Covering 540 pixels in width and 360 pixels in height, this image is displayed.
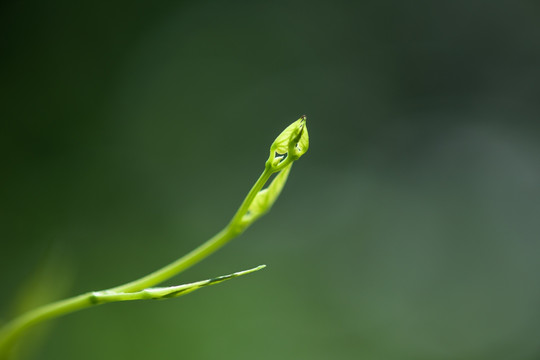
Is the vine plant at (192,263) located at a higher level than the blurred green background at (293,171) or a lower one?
lower

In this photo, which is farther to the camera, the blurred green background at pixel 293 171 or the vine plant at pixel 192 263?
Result: the blurred green background at pixel 293 171

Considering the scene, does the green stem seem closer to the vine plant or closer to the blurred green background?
the vine plant

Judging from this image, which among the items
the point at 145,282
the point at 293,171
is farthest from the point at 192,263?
the point at 293,171

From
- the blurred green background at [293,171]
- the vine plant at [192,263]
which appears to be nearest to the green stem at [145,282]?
the vine plant at [192,263]

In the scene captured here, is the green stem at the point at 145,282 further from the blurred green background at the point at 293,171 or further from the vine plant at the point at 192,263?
the blurred green background at the point at 293,171

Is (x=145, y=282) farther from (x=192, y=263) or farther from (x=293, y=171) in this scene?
(x=293, y=171)

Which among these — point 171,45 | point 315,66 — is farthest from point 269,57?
point 171,45

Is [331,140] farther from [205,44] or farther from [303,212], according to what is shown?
[205,44]
